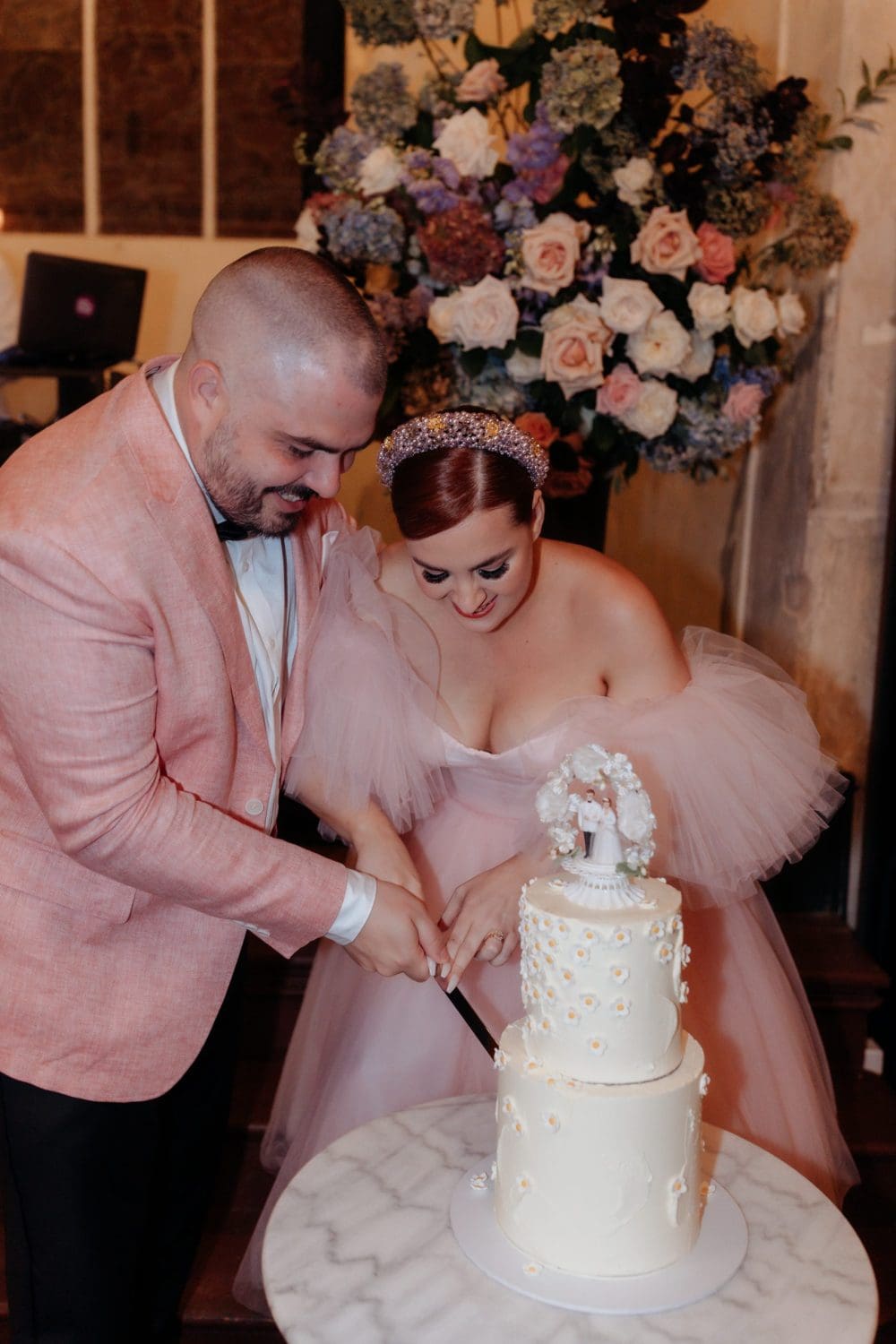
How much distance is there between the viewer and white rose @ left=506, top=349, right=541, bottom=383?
9.57ft

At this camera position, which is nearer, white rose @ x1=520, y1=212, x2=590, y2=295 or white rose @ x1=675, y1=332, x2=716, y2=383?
white rose @ x1=520, y1=212, x2=590, y2=295

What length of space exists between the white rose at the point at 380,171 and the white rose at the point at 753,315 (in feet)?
2.56

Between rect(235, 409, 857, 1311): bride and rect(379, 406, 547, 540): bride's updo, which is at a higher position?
rect(379, 406, 547, 540): bride's updo

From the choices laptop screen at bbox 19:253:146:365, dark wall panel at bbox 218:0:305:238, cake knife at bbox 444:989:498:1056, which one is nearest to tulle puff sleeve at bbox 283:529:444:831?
cake knife at bbox 444:989:498:1056

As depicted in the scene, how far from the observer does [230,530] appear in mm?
1852

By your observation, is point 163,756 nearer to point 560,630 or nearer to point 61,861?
point 61,861

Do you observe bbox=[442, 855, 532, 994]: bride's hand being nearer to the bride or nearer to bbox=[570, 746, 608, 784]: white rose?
the bride

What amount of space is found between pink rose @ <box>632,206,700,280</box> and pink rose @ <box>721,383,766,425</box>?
298 mm

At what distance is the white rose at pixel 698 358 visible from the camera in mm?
2898

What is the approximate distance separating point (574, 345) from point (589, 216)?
36cm

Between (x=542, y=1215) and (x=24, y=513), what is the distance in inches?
40.6

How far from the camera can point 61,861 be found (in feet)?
5.90

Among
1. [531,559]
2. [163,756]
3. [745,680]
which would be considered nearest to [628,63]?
[531,559]

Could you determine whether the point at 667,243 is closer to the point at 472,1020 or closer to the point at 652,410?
the point at 652,410
